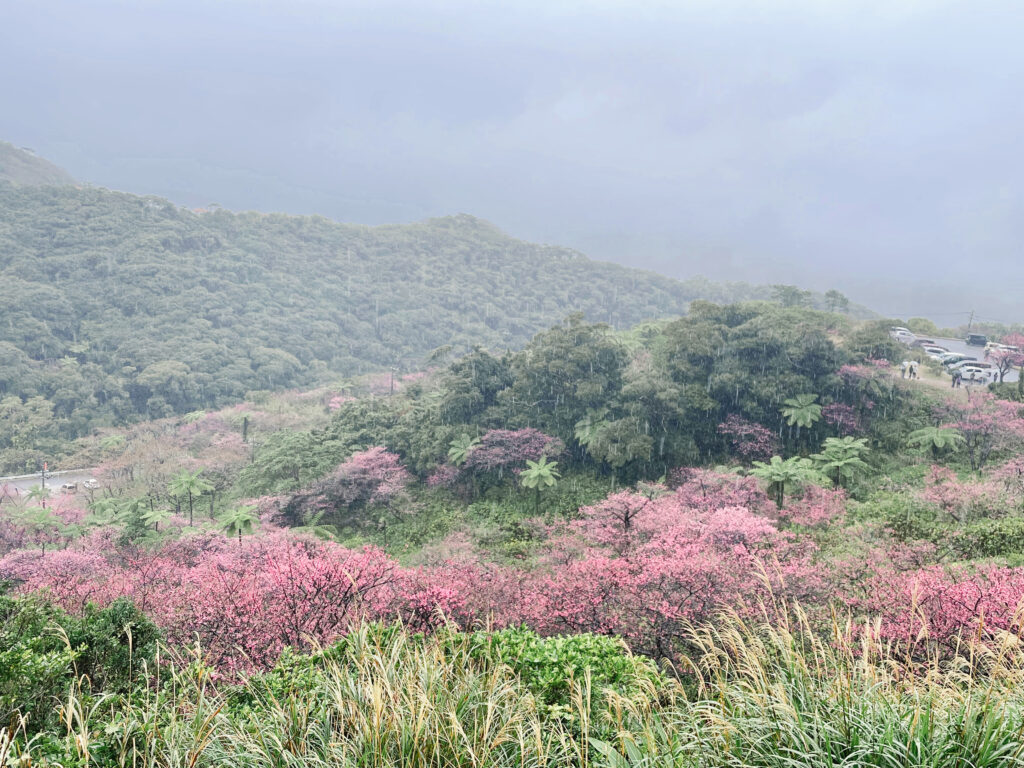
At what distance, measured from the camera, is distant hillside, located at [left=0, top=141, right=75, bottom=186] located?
6681 cm

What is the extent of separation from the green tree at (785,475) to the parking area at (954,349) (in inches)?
288

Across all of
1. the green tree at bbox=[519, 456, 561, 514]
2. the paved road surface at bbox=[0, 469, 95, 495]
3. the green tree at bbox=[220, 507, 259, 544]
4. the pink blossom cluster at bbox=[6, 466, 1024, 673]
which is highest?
the pink blossom cluster at bbox=[6, 466, 1024, 673]

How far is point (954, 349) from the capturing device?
25016 mm

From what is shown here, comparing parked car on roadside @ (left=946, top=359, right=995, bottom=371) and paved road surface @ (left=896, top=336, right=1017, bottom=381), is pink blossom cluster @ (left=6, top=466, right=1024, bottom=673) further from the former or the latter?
paved road surface @ (left=896, top=336, right=1017, bottom=381)

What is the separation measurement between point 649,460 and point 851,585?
23.7 ft

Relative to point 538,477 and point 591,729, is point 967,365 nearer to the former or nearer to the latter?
point 538,477

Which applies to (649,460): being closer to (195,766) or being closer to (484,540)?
(484,540)

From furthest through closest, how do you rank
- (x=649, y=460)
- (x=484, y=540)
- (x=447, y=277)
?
(x=447, y=277)
(x=649, y=460)
(x=484, y=540)

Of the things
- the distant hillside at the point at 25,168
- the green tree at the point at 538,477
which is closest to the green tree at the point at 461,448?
the green tree at the point at 538,477

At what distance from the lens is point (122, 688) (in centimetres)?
447

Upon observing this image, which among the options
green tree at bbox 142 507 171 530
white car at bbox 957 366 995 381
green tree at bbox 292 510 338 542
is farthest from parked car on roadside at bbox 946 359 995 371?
green tree at bbox 142 507 171 530

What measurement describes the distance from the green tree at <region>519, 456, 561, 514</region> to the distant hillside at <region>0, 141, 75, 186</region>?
78.9 m

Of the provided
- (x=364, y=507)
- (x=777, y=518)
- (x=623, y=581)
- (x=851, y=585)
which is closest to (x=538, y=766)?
(x=623, y=581)

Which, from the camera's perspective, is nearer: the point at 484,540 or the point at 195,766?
the point at 195,766
